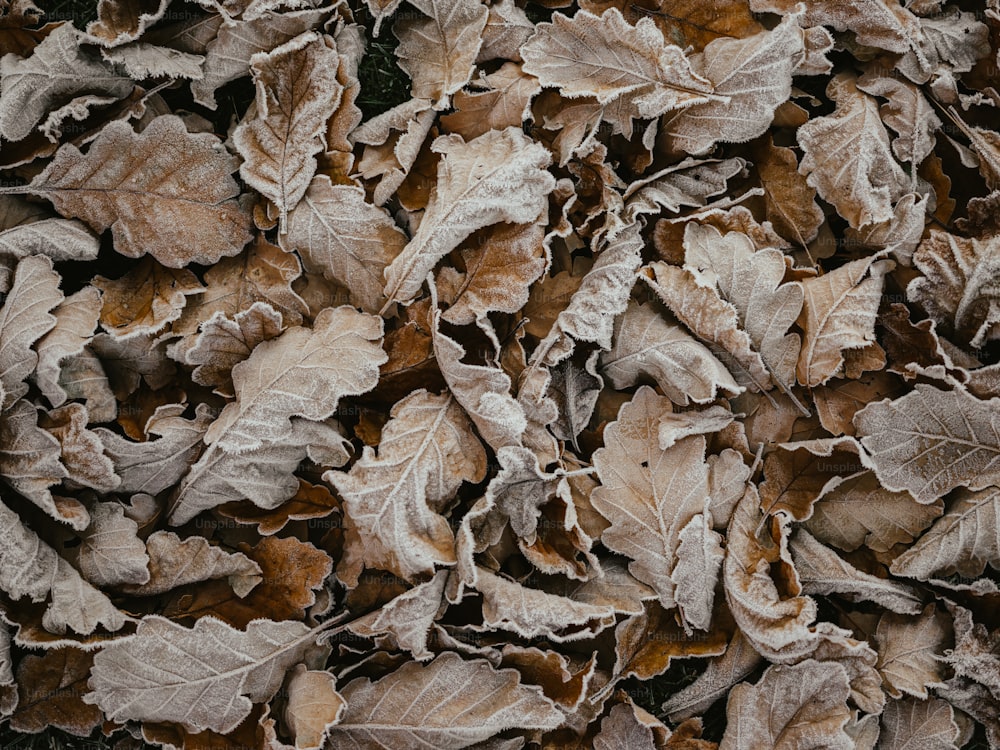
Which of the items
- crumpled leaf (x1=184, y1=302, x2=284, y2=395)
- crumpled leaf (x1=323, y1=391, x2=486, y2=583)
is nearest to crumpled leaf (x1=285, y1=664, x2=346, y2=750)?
crumpled leaf (x1=323, y1=391, x2=486, y2=583)

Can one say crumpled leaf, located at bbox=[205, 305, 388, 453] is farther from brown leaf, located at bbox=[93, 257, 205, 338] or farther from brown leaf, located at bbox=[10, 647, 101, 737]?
brown leaf, located at bbox=[10, 647, 101, 737]

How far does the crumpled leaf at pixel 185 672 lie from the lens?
5.06ft

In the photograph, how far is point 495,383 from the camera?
1.55 m

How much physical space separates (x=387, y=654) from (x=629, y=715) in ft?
1.48

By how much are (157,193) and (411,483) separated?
0.72 metres

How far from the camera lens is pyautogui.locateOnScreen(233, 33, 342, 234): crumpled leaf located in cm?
166

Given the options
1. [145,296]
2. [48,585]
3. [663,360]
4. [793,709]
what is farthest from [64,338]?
[793,709]

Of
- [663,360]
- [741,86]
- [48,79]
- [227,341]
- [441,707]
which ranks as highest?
[48,79]

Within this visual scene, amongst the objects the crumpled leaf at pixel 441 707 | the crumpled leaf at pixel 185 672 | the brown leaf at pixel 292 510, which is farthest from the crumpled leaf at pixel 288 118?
the crumpled leaf at pixel 441 707

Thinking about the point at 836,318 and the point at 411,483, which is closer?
the point at 411,483

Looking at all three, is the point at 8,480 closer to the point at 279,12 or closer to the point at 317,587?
the point at 317,587

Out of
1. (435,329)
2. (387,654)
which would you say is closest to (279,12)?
(435,329)

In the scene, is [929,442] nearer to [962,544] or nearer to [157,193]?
[962,544]

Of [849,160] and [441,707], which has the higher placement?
[849,160]
